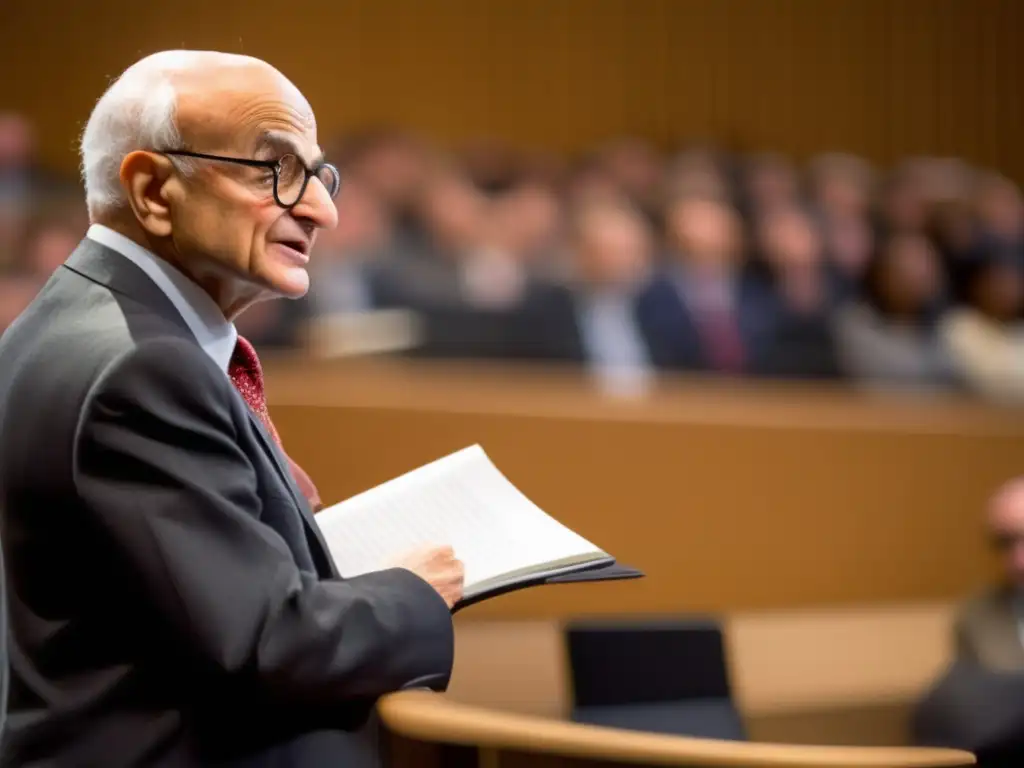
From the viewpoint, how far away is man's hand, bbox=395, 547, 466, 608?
0.88 metres

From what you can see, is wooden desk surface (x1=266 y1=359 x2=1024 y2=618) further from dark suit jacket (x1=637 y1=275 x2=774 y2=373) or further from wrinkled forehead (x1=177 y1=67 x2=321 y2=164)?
wrinkled forehead (x1=177 y1=67 x2=321 y2=164)

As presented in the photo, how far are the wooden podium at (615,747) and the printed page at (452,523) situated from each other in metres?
0.16

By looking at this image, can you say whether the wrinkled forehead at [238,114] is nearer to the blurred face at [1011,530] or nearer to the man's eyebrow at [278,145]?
the man's eyebrow at [278,145]

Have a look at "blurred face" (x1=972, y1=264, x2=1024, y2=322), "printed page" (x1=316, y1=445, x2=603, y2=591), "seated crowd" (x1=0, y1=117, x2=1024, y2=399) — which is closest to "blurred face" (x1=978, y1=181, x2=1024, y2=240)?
"seated crowd" (x1=0, y1=117, x2=1024, y2=399)

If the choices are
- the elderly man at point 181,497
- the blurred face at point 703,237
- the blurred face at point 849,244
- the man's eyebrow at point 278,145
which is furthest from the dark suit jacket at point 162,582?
the blurred face at point 849,244

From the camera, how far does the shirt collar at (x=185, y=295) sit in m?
0.86

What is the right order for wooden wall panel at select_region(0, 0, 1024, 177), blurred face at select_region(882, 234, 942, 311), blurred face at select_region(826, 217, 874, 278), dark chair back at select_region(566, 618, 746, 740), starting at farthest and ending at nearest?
wooden wall panel at select_region(0, 0, 1024, 177)
blurred face at select_region(826, 217, 874, 278)
blurred face at select_region(882, 234, 942, 311)
dark chair back at select_region(566, 618, 746, 740)

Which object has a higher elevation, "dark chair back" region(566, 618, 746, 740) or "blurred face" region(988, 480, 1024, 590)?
"dark chair back" region(566, 618, 746, 740)

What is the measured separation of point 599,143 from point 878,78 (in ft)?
3.43

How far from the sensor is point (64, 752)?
82 cm

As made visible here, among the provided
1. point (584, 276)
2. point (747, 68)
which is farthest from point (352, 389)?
point (747, 68)

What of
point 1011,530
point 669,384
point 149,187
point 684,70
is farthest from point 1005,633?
point 684,70

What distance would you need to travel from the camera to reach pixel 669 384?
2.52m

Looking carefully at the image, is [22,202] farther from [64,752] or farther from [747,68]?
[747,68]
